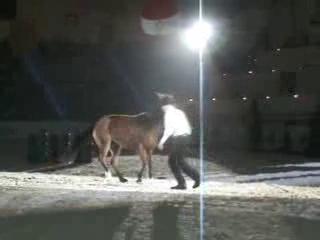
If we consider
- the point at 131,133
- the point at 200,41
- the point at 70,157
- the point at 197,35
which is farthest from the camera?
the point at 200,41

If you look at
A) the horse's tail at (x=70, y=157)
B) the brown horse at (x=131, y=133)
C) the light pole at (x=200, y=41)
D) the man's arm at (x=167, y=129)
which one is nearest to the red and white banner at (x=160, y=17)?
the light pole at (x=200, y=41)

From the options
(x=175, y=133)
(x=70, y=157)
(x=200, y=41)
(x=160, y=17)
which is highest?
(x=160, y=17)

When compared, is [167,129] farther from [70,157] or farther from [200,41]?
[200,41]

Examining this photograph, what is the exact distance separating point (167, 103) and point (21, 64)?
17.8m

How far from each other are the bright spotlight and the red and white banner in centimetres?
68

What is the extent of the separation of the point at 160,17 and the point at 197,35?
4943 mm

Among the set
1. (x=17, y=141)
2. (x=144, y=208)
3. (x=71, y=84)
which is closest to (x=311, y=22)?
(x=71, y=84)

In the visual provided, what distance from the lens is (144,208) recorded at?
10039mm

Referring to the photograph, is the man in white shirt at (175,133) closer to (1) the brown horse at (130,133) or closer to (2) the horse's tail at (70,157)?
(1) the brown horse at (130,133)

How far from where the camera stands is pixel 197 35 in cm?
2173

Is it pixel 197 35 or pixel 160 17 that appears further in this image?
pixel 160 17

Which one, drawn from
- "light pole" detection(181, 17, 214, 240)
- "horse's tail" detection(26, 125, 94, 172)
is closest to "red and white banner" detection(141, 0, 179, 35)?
"light pole" detection(181, 17, 214, 240)

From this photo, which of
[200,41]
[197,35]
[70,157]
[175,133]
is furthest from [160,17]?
[175,133]

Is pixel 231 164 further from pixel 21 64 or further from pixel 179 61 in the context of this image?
pixel 21 64
